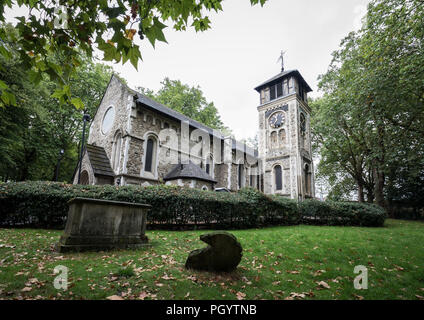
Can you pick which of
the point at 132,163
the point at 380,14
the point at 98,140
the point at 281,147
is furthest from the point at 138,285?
the point at 281,147

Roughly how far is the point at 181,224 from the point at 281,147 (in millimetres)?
19996

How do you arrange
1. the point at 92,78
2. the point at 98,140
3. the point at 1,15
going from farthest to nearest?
the point at 92,78, the point at 98,140, the point at 1,15

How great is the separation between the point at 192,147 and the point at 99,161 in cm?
838

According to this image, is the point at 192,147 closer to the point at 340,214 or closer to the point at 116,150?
the point at 116,150

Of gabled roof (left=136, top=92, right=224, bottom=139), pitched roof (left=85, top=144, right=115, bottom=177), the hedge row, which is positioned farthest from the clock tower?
pitched roof (left=85, top=144, right=115, bottom=177)

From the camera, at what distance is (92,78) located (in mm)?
23969

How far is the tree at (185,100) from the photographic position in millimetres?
30942

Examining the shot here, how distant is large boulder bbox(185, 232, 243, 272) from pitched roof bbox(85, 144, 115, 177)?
43.1ft

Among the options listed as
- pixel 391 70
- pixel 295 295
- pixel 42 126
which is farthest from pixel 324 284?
pixel 42 126

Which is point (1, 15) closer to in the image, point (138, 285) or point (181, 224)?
point (138, 285)

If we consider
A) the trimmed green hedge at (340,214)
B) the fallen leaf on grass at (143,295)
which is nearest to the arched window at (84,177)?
the fallen leaf on grass at (143,295)

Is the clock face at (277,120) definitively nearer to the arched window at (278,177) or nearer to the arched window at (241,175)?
the arched window at (278,177)

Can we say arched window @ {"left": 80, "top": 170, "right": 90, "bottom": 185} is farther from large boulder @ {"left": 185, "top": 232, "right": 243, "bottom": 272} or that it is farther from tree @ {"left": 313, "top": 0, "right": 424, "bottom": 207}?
tree @ {"left": 313, "top": 0, "right": 424, "bottom": 207}

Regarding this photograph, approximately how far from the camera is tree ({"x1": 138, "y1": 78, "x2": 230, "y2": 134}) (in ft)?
102
